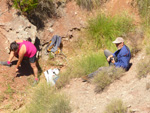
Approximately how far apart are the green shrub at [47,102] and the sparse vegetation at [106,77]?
2.88 feet

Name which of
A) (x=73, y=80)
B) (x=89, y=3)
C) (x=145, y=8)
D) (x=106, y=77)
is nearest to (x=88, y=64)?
(x=73, y=80)

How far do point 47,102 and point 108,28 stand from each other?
3.90m

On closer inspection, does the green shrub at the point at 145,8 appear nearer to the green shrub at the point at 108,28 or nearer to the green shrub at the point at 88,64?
the green shrub at the point at 108,28

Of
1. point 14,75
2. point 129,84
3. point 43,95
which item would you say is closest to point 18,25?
point 14,75

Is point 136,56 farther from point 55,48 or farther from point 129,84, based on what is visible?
point 55,48

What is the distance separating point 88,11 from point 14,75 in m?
3.88

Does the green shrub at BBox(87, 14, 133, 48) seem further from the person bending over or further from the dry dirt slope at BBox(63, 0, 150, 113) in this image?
the person bending over

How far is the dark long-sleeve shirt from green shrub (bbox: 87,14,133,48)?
2.37 metres

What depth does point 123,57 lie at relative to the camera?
18.5 feet

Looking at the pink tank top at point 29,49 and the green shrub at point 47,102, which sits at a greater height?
the pink tank top at point 29,49

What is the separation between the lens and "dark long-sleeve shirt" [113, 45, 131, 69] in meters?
5.61

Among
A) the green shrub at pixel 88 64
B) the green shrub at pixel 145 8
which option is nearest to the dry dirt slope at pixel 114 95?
the green shrub at pixel 88 64

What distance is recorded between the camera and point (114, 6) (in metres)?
8.92

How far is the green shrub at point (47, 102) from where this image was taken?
4.96m
